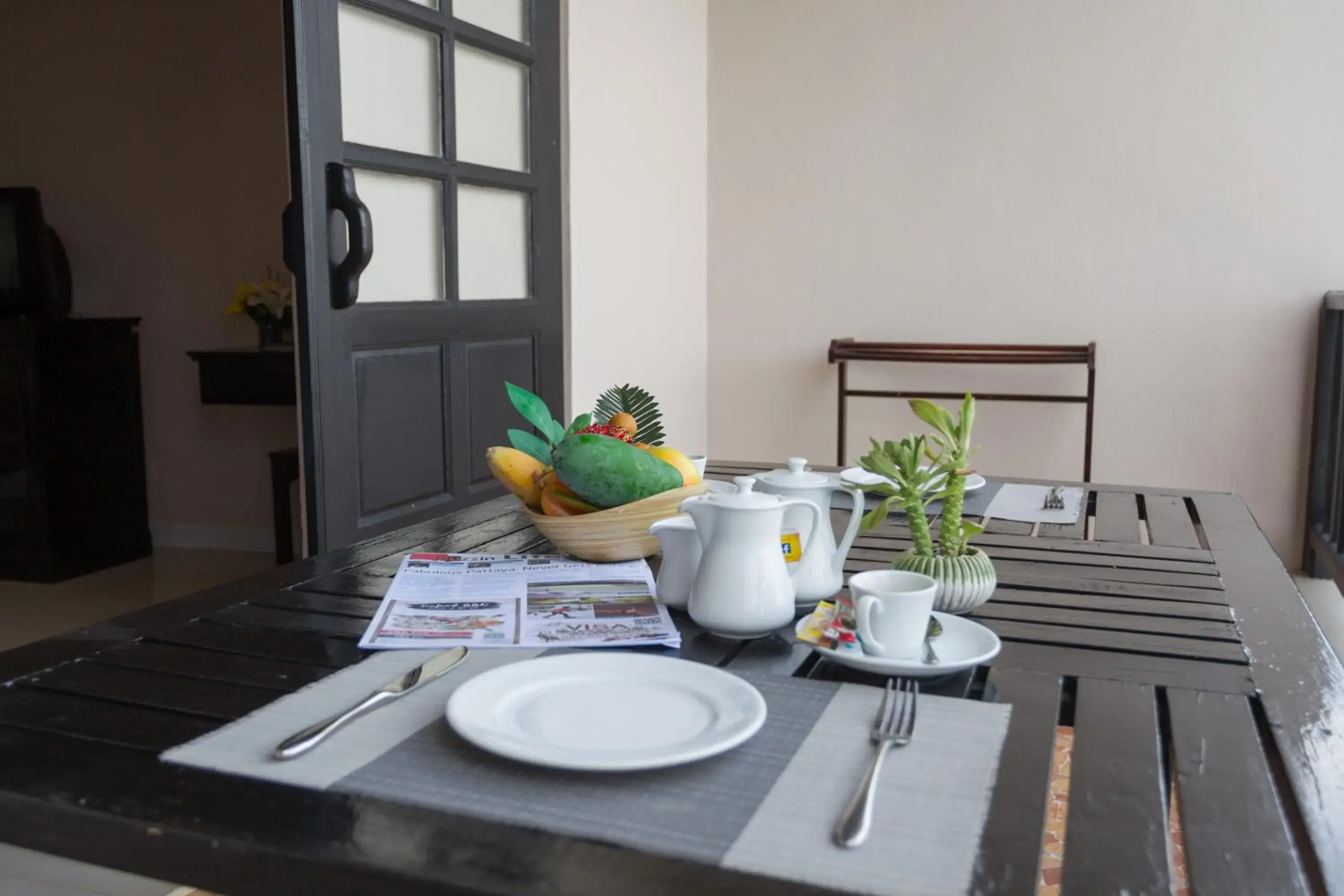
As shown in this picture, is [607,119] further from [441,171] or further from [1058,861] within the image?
[1058,861]

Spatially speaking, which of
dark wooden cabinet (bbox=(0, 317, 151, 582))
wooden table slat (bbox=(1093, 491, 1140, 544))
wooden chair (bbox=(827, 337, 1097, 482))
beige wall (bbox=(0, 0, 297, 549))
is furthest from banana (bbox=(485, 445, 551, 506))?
dark wooden cabinet (bbox=(0, 317, 151, 582))

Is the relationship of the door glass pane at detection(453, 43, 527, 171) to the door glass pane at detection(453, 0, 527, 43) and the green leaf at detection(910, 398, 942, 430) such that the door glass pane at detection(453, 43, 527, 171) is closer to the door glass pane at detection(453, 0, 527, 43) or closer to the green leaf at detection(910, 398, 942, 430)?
the door glass pane at detection(453, 0, 527, 43)

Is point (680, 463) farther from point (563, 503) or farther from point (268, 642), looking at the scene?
point (268, 642)

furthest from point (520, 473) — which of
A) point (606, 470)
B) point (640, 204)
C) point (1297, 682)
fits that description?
point (640, 204)

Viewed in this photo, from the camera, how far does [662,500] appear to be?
47.4 inches

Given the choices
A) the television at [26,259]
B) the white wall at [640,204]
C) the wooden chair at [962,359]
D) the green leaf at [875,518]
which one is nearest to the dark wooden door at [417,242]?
the white wall at [640,204]

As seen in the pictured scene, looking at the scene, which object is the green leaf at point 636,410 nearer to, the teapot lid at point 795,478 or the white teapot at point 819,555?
the teapot lid at point 795,478

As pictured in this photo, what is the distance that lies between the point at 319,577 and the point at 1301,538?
3118 millimetres

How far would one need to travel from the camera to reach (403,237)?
7.69 ft

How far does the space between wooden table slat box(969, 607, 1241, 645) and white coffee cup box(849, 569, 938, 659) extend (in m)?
0.18

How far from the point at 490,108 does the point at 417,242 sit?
420mm

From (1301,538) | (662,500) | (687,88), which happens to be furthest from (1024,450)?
(662,500)

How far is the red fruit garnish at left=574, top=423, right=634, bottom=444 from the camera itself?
4.23 ft

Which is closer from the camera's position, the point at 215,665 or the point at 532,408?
the point at 215,665
